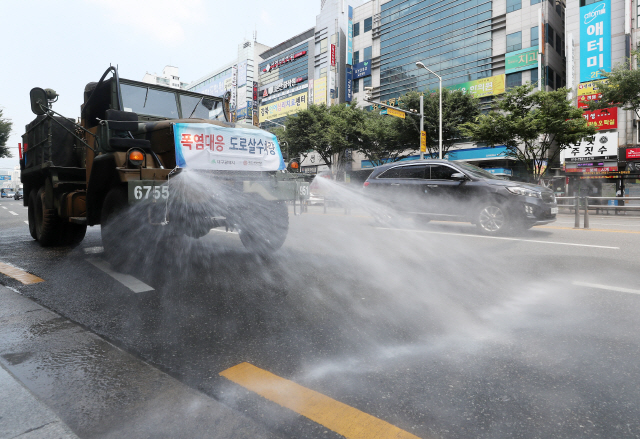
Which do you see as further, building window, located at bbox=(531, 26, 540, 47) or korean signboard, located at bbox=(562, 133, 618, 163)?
building window, located at bbox=(531, 26, 540, 47)

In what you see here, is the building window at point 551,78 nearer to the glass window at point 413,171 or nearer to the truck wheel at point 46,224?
the glass window at point 413,171

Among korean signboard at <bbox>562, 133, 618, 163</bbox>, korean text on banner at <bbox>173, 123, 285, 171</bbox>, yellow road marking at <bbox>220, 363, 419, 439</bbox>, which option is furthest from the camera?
korean signboard at <bbox>562, 133, 618, 163</bbox>

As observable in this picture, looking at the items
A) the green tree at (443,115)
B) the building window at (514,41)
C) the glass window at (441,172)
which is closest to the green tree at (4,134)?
the green tree at (443,115)

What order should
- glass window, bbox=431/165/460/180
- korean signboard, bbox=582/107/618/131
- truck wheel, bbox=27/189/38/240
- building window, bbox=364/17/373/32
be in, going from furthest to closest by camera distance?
building window, bbox=364/17/373/32
korean signboard, bbox=582/107/618/131
glass window, bbox=431/165/460/180
truck wheel, bbox=27/189/38/240

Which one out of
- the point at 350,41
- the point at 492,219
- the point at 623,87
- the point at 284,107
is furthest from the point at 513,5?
the point at 492,219

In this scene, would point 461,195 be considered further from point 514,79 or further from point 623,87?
point 514,79

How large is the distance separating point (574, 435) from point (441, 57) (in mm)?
41740

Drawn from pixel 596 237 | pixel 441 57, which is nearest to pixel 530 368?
pixel 596 237

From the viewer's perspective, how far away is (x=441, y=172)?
9.73 m

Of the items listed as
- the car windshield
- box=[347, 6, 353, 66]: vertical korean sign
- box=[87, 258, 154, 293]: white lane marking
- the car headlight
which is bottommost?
box=[87, 258, 154, 293]: white lane marking

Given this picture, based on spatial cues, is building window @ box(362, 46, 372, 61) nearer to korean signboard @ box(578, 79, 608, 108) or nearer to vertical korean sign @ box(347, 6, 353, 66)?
vertical korean sign @ box(347, 6, 353, 66)

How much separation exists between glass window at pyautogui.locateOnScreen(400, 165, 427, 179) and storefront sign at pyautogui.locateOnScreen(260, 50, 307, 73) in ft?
170

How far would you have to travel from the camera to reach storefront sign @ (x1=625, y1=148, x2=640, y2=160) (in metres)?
25.7

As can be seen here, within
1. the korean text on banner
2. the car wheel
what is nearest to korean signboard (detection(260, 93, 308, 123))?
the car wheel
